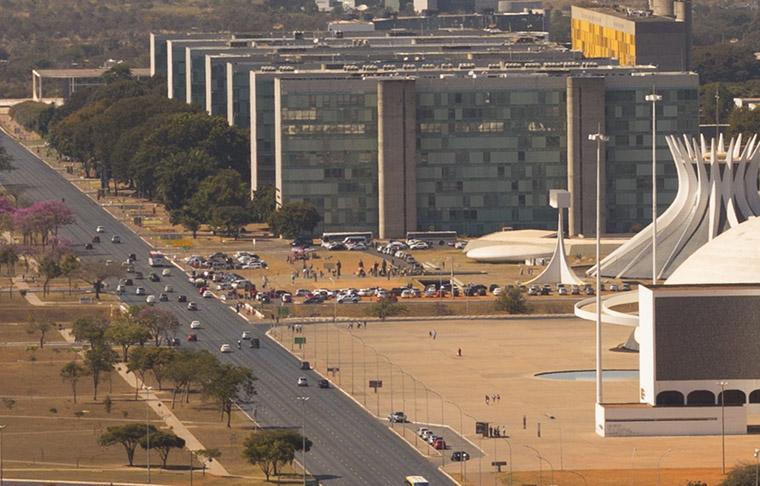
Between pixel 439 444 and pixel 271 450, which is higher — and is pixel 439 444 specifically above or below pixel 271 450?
below

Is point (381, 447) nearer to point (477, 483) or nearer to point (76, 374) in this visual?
point (477, 483)

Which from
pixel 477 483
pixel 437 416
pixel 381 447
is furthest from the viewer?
pixel 437 416

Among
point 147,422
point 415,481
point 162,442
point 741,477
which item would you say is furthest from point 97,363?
point 741,477

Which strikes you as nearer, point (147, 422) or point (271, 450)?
point (271, 450)

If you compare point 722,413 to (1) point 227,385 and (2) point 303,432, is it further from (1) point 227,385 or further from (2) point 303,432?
(1) point 227,385

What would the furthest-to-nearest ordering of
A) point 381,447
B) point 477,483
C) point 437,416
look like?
point 437,416, point 381,447, point 477,483

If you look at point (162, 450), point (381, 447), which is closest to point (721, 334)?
point (381, 447)

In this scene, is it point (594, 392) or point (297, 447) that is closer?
point (297, 447)
